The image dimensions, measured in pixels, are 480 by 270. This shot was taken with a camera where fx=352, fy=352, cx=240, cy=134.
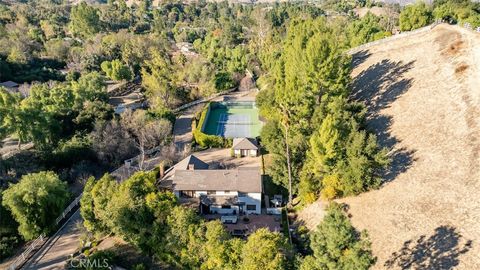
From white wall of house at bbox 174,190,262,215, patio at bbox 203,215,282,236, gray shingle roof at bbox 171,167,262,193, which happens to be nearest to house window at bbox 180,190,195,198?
gray shingle roof at bbox 171,167,262,193

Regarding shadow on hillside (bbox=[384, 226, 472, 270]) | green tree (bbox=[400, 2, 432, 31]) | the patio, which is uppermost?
green tree (bbox=[400, 2, 432, 31])

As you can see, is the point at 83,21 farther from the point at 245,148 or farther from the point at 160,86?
the point at 245,148

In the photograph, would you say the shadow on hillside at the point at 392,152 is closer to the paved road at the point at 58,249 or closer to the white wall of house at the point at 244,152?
the white wall of house at the point at 244,152

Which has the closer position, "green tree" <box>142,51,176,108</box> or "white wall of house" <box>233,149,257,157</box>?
"white wall of house" <box>233,149,257,157</box>

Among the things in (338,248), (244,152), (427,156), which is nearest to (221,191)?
(244,152)

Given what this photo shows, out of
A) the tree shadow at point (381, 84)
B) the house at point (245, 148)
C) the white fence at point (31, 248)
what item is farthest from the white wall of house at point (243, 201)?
the tree shadow at point (381, 84)

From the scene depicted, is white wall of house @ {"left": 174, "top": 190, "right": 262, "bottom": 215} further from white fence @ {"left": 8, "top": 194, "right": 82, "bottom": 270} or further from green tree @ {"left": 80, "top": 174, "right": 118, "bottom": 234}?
white fence @ {"left": 8, "top": 194, "right": 82, "bottom": 270}

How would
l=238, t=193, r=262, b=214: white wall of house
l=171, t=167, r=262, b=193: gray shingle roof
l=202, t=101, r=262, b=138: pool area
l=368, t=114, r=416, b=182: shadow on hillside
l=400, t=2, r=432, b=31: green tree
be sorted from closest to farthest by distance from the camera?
1. l=368, t=114, r=416, b=182: shadow on hillside
2. l=238, t=193, r=262, b=214: white wall of house
3. l=171, t=167, r=262, b=193: gray shingle roof
4. l=202, t=101, r=262, b=138: pool area
5. l=400, t=2, r=432, b=31: green tree
